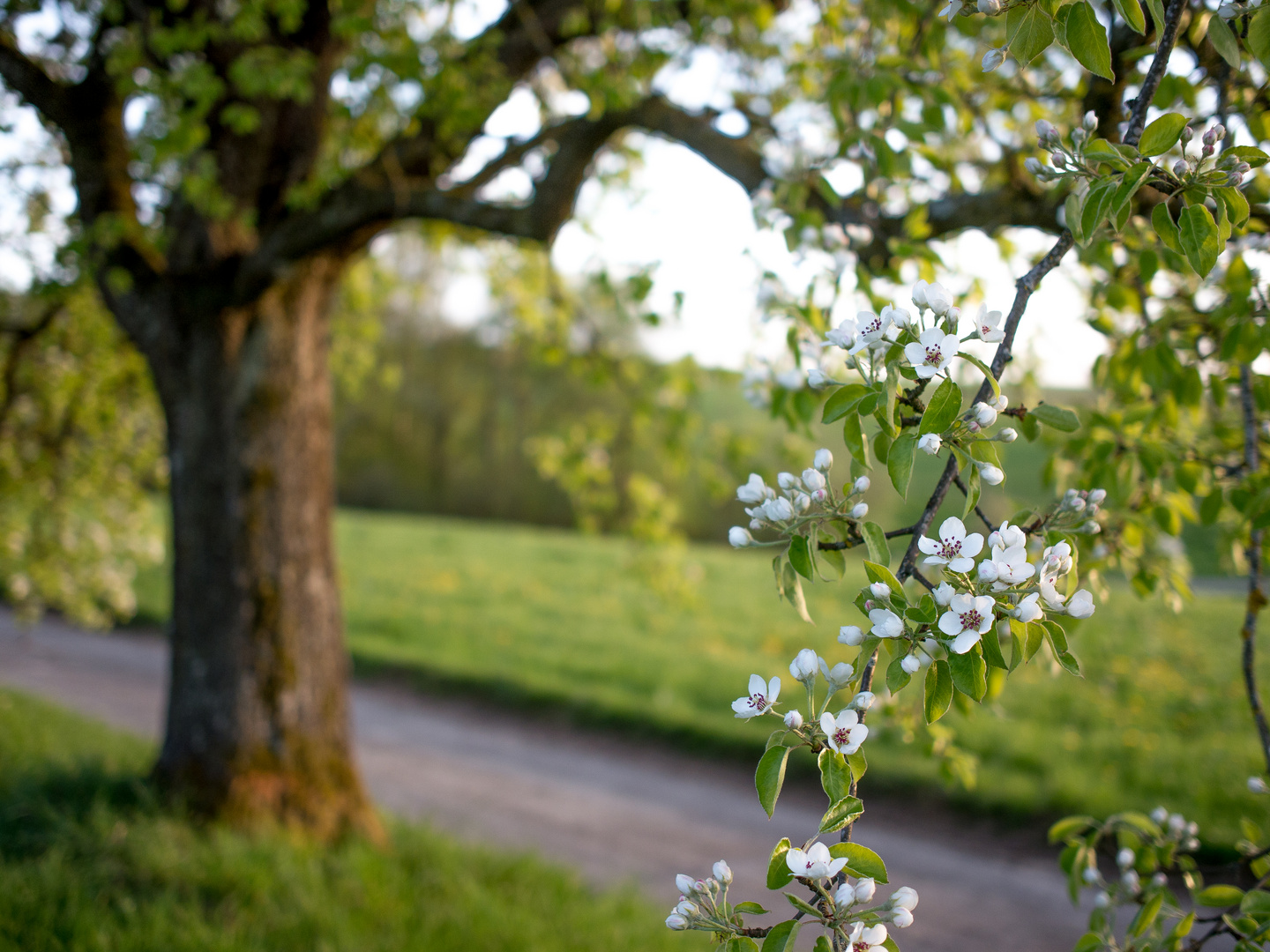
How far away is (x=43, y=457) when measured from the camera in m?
6.41

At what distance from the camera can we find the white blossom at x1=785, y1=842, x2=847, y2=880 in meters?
1.15

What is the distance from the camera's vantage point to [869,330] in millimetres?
1310

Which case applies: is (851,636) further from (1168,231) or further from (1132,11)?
(1132,11)

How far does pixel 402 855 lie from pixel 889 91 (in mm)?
4466

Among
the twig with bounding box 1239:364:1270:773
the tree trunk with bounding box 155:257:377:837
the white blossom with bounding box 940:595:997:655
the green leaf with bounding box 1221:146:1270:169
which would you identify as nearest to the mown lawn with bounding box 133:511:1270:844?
the twig with bounding box 1239:364:1270:773

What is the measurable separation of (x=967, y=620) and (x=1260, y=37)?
3.88ft

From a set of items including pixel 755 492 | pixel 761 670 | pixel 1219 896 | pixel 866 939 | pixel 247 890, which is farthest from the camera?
pixel 761 670

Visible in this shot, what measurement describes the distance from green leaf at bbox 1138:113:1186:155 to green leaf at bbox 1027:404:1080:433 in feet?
1.39

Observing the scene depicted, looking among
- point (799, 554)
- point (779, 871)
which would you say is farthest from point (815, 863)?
point (799, 554)

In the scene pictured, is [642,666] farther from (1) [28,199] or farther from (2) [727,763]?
(1) [28,199]

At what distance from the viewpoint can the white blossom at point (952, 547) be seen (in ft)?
3.84

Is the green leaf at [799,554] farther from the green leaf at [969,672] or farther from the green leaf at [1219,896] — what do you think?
the green leaf at [1219,896]

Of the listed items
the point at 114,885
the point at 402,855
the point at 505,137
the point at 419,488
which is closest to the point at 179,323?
the point at 505,137

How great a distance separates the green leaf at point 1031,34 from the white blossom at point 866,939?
1345 mm
